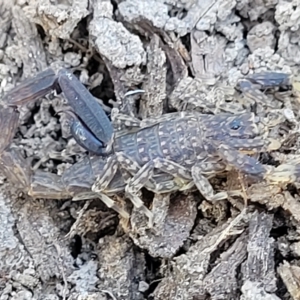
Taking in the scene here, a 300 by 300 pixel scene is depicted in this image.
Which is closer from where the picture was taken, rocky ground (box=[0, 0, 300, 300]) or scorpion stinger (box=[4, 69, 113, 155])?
rocky ground (box=[0, 0, 300, 300])

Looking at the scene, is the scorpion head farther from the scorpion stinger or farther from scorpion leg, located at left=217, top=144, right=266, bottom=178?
the scorpion stinger

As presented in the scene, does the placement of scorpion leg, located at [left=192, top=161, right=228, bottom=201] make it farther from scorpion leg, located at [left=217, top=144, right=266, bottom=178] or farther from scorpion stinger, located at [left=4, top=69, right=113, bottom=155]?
scorpion stinger, located at [left=4, top=69, right=113, bottom=155]

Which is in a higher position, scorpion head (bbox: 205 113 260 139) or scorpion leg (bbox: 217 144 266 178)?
scorpion head (bbox: 205 113 260 139)

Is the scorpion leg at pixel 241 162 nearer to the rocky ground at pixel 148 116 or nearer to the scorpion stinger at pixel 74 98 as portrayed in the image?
the rocky ground at pixel 148 116

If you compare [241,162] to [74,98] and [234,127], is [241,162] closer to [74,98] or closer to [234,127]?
[234,127]

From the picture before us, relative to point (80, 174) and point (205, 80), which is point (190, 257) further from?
point (205, 80)

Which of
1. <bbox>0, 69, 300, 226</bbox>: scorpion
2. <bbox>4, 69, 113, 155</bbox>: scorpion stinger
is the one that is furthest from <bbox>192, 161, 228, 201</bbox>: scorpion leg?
<bbox>4, 69, 113, 155</bbox>: scorpion stinger
